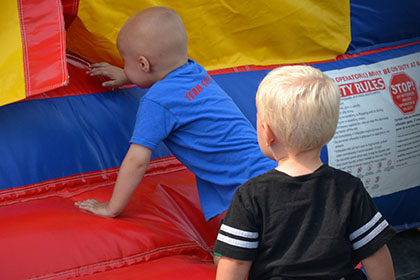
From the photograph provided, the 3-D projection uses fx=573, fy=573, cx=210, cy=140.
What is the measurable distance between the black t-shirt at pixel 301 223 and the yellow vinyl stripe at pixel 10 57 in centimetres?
69

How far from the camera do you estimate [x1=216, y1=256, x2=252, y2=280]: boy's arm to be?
37.2 inches

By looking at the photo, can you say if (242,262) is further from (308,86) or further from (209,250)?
(209,250)

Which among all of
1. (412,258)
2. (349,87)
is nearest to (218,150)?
(349,87)

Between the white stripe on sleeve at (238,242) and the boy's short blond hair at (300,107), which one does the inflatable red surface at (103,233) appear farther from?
the boy's short blond hair at (300,107)

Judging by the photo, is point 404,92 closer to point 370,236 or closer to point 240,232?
point 370,236

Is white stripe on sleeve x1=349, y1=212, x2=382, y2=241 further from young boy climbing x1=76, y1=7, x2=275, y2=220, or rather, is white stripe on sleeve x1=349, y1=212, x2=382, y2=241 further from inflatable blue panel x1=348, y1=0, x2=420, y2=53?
inflatable blue panel x1=348, y1=0, x2=420, y2=53

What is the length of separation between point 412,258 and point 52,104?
4.14 ft

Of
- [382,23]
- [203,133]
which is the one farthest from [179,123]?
[382,23]

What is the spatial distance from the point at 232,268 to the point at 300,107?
11.3 inches

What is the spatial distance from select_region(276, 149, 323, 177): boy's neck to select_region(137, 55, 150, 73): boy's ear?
Result: 578 mm

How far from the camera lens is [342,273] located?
3.13ft

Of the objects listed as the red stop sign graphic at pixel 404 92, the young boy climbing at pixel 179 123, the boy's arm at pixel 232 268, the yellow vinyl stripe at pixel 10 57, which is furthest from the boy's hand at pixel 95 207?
the red stop sign graphic at pixel 404 92

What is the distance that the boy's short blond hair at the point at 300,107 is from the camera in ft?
2.91

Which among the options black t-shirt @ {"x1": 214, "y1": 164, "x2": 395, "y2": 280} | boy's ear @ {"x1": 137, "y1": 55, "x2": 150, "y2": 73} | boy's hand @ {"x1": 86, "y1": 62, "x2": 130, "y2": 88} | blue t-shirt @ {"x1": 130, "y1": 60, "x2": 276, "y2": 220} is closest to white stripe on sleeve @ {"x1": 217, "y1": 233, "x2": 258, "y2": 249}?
black t-shirt @ {"x1": 214, "y1": 164, "x2": 395, "y2": 280}
